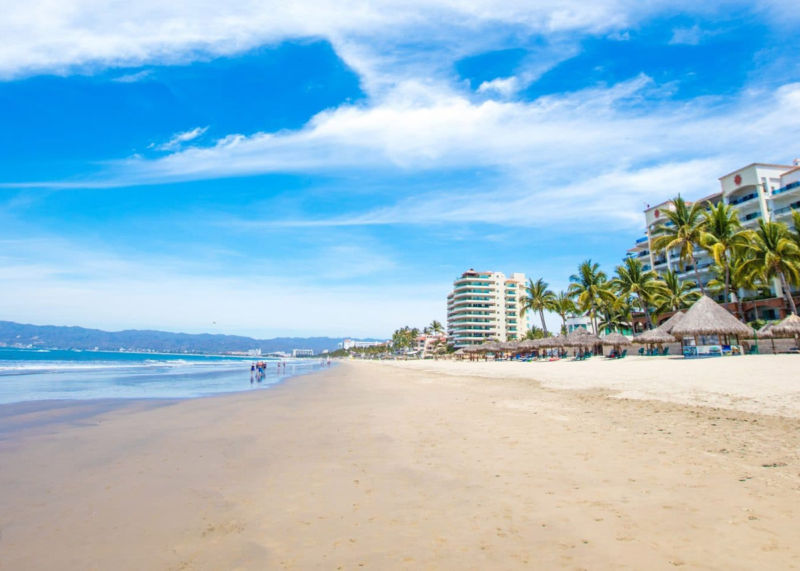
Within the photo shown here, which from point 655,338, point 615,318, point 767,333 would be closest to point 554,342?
point 655,338

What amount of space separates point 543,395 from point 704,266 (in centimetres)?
5555

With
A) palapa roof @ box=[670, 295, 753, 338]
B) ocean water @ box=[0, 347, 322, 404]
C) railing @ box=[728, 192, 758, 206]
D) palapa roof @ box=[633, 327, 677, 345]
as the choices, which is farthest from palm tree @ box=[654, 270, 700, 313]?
ocean water @ box=[0, 347, 322, 404]

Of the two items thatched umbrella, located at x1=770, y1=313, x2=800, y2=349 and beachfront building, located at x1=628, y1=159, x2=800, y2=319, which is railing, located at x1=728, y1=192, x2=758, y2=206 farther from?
thatched umbrella, located at x1=770, y1=313, x2=800, y2=349

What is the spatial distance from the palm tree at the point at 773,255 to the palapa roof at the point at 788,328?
703 cm

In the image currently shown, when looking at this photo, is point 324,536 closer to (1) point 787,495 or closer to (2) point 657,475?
(2) point 657,475

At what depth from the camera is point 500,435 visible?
9047 millimetres

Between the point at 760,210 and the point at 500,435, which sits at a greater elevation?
the point at 760,210

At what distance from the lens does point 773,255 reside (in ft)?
107

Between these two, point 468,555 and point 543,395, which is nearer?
point 468,555

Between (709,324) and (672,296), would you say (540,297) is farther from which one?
(709,324)

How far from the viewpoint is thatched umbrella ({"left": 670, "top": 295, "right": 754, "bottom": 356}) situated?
27.7 metres

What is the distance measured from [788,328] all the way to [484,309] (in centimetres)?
9010

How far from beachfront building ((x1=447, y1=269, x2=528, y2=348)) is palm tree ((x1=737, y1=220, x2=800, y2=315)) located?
262ft

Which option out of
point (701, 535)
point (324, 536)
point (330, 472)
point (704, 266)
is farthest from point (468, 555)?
point (704, 266)
